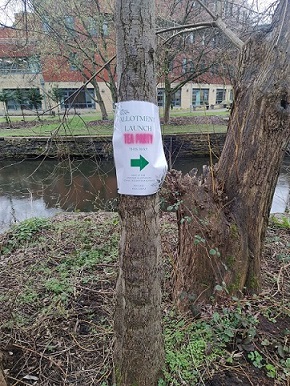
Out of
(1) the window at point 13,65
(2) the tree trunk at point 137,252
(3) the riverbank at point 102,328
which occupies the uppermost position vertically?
(1) the window at point 13,65

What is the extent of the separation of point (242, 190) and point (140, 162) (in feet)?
3.44

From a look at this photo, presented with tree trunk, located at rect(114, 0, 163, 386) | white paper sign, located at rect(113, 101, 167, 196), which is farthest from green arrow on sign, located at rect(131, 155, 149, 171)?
tree trunk, located at rect(114, 0, 163, 386)

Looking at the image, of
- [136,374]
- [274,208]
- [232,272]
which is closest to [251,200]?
[232,272]

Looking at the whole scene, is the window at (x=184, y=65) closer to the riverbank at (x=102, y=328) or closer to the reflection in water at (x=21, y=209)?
the reflection in water at (x=21, y=209)

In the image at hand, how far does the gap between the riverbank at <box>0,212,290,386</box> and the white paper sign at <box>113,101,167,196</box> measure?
100 centimetres

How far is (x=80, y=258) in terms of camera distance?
8.40 ft

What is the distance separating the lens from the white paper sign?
3.54 ft

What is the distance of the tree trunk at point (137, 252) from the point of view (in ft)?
3.40

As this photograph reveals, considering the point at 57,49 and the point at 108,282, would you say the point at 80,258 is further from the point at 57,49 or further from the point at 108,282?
the point at 57,49

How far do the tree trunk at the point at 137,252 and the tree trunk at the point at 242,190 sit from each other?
0.56 metres

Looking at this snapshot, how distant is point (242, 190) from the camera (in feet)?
6.11

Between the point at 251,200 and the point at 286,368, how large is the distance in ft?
3.25

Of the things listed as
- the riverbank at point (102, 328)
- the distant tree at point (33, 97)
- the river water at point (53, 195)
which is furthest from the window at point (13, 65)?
the distant tree at point (33, 97)

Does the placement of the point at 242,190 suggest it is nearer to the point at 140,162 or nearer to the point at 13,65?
the point at 140,162
